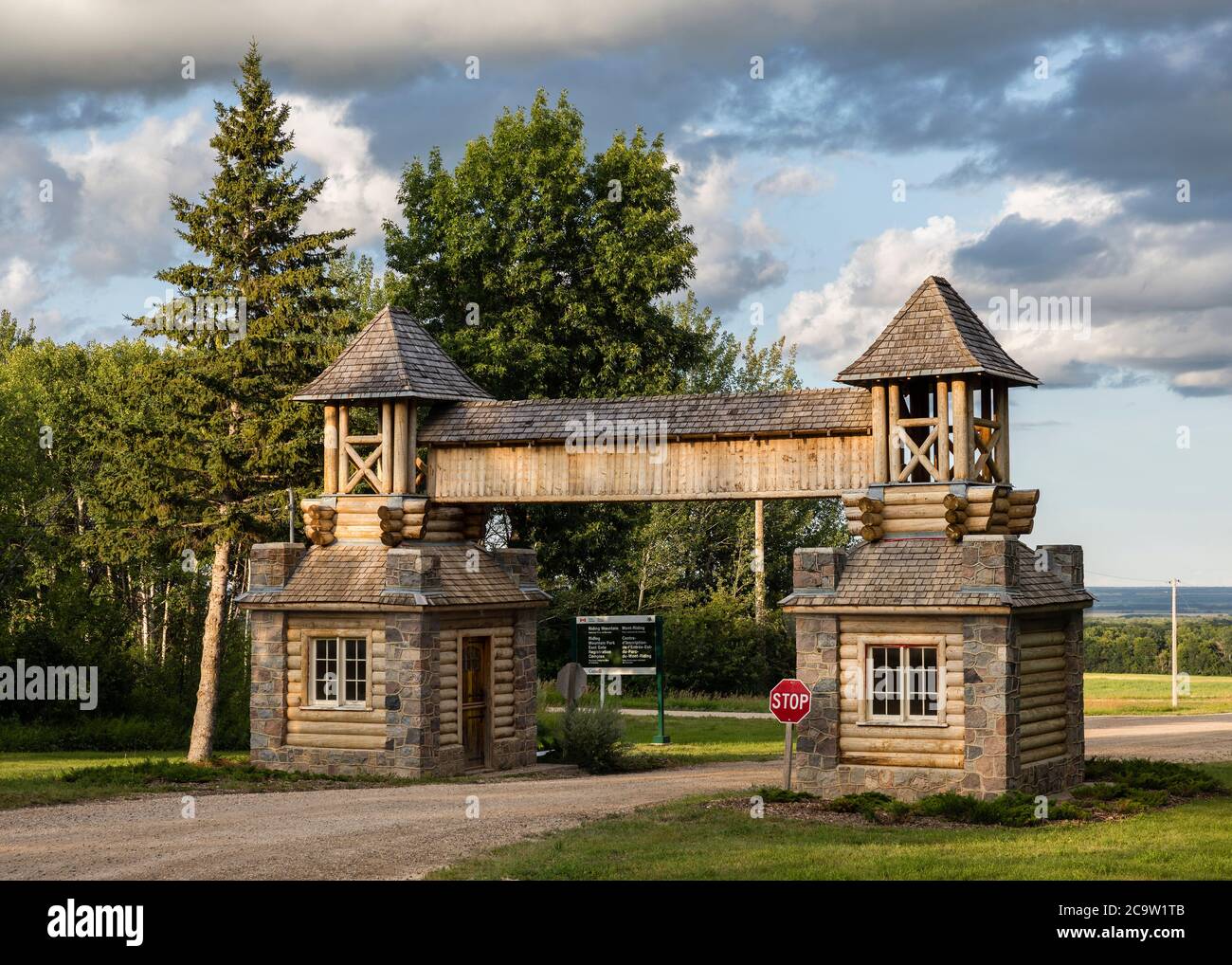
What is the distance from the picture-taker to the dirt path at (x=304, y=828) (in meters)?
15.3

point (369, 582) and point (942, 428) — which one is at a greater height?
point (942, 428)

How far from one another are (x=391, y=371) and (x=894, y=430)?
30.2 feet

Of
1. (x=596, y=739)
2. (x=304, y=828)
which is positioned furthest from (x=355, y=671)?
(x=304, y=828)

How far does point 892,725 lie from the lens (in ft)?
69.9

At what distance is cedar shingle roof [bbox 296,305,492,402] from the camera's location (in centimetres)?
2505

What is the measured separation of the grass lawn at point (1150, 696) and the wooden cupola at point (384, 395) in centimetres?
Result: 2336

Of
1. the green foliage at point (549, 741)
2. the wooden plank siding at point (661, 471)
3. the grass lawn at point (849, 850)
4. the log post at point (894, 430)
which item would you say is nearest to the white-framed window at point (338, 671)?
the wooden plank siding at point (661, 471)

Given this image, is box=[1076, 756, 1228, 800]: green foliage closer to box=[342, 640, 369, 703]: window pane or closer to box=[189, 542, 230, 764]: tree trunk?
box=[342, 640, 369, 703]: window pane

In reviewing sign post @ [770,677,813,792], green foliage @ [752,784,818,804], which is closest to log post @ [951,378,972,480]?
sign post @ [770,677,813,792]

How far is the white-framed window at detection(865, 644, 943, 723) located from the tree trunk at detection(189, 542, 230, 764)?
53.5ft

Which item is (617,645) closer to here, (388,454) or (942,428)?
(388,454)

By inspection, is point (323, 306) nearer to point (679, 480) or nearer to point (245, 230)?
point (245, 230)

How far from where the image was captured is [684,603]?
175ft
